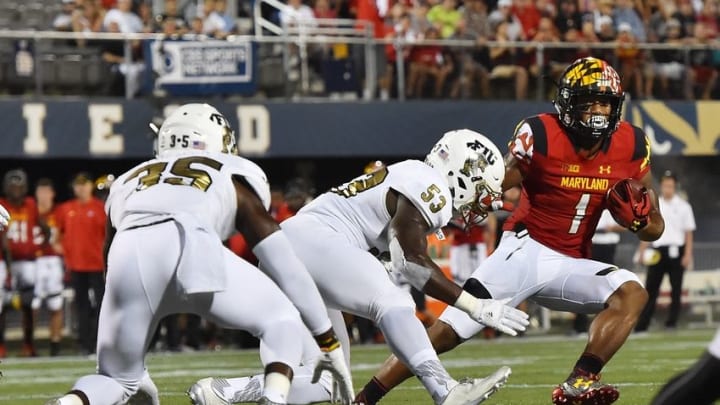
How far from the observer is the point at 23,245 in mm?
14258

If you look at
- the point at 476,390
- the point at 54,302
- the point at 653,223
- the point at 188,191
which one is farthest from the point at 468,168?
the point at 54,302

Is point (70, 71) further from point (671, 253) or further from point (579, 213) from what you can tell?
point (579, 213)

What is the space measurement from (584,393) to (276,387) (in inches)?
76.7

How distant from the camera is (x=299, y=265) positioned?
5.89 meters

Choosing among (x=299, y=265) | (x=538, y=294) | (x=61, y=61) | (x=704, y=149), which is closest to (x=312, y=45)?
(x=61, y=61)

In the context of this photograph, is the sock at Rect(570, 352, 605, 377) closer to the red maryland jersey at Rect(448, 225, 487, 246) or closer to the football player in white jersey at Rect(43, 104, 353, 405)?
the football player in white jersey at Rect(43, 104, 353, 405)

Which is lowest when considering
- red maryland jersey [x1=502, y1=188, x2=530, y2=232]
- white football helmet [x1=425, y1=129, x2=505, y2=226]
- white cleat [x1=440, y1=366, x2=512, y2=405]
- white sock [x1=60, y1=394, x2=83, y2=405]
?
white cleat [x1=440, y1=366, x2=512, y2=405]

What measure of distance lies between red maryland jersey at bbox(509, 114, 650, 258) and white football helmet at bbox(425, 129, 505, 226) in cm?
80

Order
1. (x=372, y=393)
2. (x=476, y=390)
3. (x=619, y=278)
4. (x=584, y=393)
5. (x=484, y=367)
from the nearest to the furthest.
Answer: (x=476, y=390), (x=584, y=393), (x=372, y=393), (x=619, y=278), (x=484, y=367)

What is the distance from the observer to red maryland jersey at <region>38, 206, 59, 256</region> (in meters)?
14.3

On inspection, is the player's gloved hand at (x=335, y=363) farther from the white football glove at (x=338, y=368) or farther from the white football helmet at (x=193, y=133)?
the white football helmet at (x=193, y=133)

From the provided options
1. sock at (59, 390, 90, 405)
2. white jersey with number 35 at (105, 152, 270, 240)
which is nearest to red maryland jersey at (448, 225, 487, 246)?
white jersey with number 35 at (105, 152, 270, 240)

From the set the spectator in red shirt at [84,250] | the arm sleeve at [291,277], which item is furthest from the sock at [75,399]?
the spectator in red shirt at [84,250]

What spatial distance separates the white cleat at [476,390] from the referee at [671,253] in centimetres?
908
